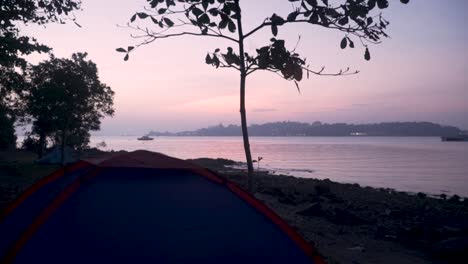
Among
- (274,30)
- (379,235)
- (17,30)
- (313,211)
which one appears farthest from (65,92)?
(274,30)

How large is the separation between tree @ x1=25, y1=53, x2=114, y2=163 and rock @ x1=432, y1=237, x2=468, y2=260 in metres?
27.4

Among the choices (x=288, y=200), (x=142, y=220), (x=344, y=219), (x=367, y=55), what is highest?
(x=367, y=55)

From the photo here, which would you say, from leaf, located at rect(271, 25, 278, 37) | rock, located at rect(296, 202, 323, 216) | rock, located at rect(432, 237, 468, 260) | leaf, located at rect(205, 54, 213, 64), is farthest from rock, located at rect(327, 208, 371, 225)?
leaf, located at rect(271, 25, 278, 37)

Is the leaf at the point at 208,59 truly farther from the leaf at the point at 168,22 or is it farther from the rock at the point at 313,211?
the rock at the point at 313,211

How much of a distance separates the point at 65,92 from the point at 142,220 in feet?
93.1

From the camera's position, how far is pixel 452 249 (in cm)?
920

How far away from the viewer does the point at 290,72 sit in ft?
19.2

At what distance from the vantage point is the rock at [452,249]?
8.92 meters

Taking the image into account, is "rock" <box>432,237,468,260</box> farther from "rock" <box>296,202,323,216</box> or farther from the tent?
the tent

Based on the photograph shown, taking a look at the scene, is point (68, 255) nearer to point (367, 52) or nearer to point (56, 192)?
point (56, 192)

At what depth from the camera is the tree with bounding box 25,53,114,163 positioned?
98.1 feet

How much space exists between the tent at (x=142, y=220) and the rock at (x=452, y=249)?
229 inches

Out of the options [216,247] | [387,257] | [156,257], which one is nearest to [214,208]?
[216,247]

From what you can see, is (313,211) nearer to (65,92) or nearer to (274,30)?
(274,30)
